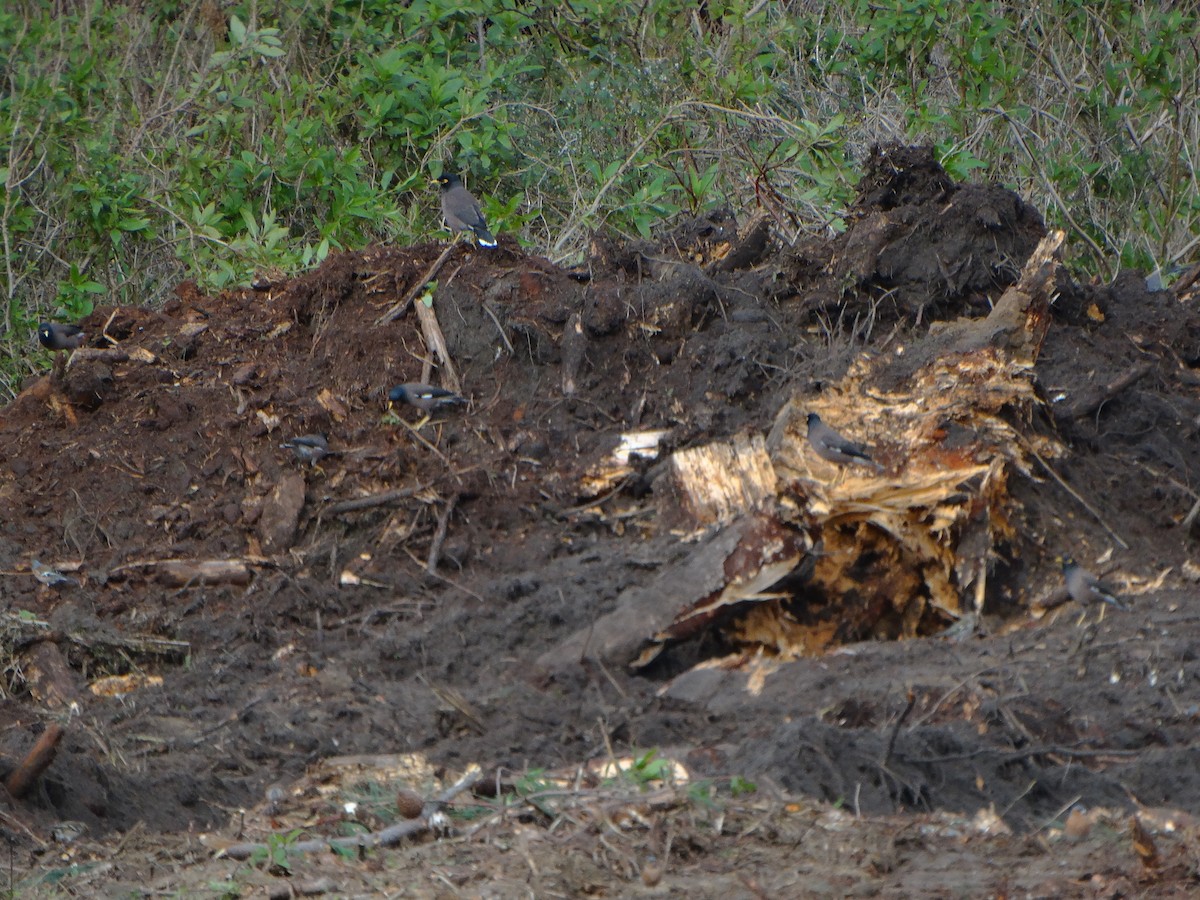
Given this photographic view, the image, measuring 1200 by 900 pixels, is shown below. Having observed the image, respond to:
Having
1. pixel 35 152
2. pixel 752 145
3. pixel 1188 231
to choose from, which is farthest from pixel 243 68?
pixel 1188 231

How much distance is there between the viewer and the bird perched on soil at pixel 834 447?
16.7 feet

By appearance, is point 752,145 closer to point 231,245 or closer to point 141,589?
point 231,245

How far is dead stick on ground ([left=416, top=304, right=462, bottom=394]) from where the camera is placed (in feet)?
21.2

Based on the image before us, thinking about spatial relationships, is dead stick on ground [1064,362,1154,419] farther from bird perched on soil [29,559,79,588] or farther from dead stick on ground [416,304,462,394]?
bird perched on soil [29,559,79,588]

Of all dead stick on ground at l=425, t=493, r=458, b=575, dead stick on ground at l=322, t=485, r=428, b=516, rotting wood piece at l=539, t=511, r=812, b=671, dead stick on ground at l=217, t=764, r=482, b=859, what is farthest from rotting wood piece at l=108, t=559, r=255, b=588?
dead stick on ground at l=217, t=764, r=482, b=859

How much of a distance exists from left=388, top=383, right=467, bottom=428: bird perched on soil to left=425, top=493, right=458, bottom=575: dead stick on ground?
1.92 feet

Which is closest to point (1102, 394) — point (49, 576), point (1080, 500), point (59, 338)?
point (1080, 500)

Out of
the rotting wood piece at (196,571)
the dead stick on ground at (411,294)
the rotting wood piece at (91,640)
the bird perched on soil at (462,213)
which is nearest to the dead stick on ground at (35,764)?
the rotting wood piece at (91,640)

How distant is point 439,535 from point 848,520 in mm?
1703

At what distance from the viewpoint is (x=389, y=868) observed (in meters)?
3.43

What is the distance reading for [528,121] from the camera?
35.1 ft

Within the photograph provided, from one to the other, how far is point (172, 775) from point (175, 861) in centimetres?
56

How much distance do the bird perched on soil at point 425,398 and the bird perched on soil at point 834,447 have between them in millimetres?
1775

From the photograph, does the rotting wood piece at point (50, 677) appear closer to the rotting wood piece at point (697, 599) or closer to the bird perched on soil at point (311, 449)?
the bird perched on soil at point (311, 449)
